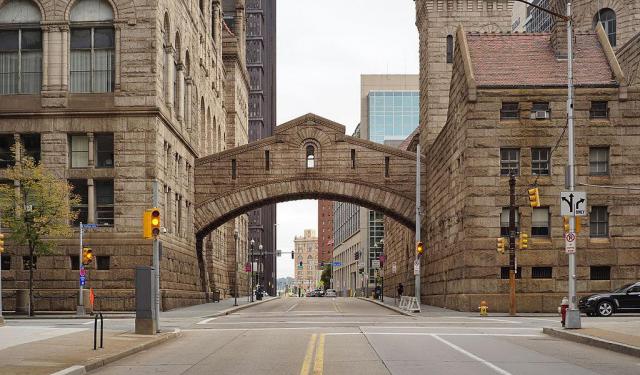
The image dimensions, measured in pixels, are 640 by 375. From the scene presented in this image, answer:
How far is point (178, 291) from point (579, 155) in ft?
81.8

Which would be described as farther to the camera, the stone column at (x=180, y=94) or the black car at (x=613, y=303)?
the stone column at (x=180, y=94)

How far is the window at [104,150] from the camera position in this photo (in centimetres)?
5100

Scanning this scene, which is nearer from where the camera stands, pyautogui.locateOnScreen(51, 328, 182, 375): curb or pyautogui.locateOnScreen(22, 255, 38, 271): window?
pyautogui.locateOnScreen(51, 328, 182, 375): curb

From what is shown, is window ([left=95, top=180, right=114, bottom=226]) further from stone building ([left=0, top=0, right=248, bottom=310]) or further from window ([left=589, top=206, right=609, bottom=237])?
window ([left=589, top=206, right=609, bottom=237])

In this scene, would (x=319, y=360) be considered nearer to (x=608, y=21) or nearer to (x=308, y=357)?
(x=308, y=357)

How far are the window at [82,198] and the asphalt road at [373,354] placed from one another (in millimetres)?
21717

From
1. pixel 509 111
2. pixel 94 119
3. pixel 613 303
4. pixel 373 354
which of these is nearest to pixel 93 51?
pixel 94 119

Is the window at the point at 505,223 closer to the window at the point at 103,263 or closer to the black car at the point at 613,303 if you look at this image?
the black car at the point at 613,303

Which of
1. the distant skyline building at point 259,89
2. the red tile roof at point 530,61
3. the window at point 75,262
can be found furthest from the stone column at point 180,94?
the distant skyline building at point 259,89

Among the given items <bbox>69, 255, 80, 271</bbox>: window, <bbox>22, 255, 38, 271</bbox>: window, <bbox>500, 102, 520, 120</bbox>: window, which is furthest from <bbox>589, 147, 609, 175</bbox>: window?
<bbox>22, 255, 38, 271</bbox>: window

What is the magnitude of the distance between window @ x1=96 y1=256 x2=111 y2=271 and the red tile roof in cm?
2175

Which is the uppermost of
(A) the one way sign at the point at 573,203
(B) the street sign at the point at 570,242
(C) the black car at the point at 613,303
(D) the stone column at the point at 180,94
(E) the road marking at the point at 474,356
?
(D) the stone column at the point at 180,94

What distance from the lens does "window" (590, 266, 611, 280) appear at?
151 ft

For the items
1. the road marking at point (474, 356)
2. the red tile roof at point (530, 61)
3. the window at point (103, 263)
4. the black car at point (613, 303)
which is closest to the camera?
the road marking at point (474, 356)
